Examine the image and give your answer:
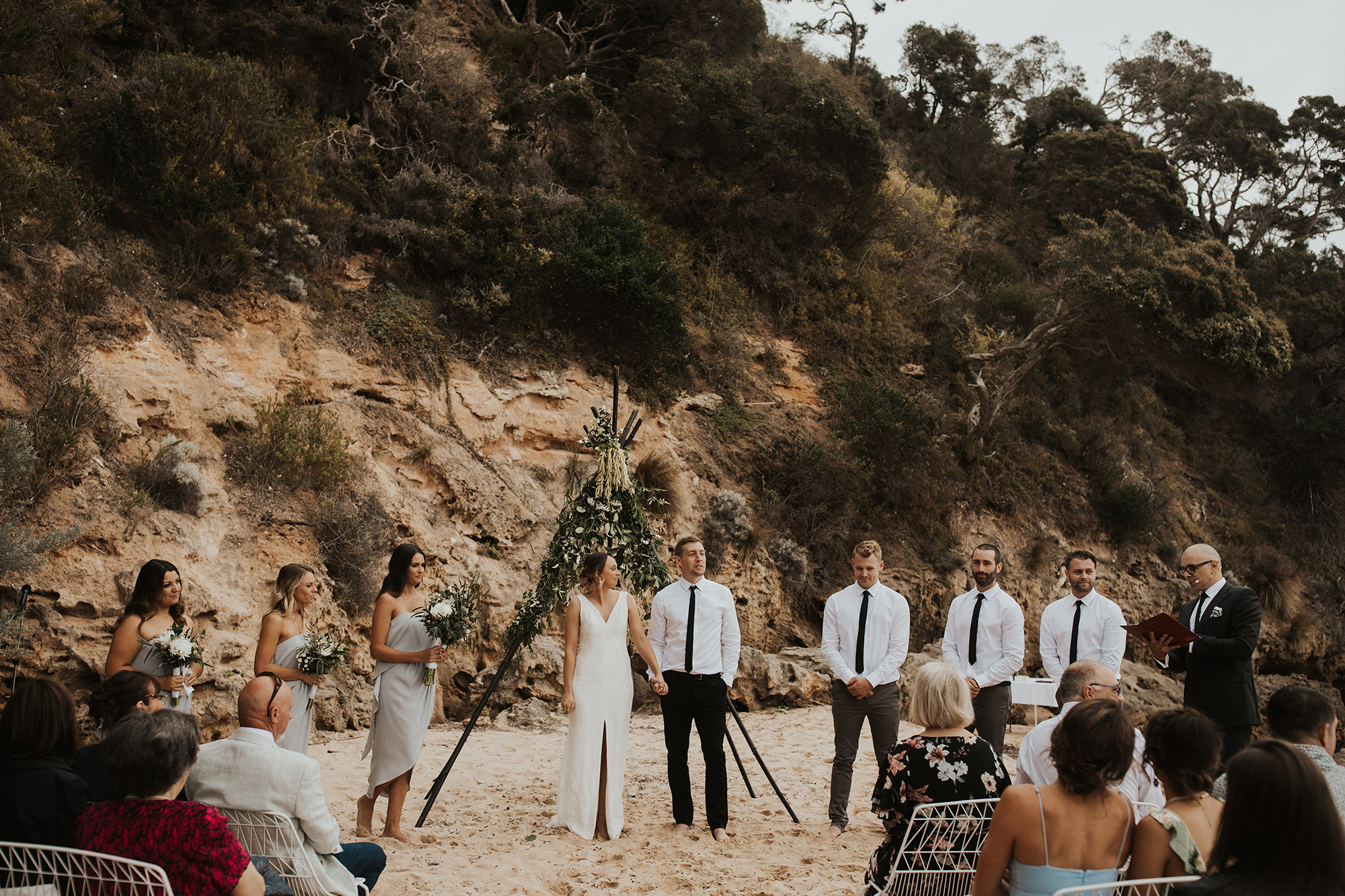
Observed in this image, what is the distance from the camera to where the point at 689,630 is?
18.9 ft

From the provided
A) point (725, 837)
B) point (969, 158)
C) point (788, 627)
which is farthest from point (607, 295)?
point (969, 158)

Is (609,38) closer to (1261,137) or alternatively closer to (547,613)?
(547,613)

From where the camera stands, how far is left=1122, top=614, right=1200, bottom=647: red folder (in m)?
4.74

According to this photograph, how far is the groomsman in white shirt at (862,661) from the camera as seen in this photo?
5.80 metres

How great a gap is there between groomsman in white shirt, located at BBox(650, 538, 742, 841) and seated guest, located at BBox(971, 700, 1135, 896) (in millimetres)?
2958

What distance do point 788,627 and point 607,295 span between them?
226 inches

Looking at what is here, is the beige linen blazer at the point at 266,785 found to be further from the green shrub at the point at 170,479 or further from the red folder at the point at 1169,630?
the green shrub at the point at 170,479

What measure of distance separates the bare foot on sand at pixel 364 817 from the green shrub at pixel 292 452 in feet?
16.5

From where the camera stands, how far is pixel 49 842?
2.99 meters

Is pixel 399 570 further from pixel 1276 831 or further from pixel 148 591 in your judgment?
pixel 1276 831

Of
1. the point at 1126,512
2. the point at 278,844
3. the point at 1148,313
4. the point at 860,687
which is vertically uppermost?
the point at 1148,313

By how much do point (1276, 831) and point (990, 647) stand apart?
394cm

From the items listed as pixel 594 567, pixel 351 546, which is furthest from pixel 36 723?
pixel 351 546

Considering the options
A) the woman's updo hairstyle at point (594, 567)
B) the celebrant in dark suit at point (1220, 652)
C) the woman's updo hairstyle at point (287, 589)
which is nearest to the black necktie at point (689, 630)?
the woman's updo hairstyle at point (594, 567)
